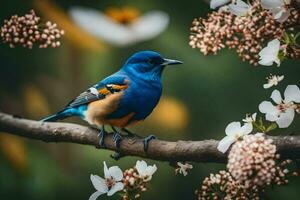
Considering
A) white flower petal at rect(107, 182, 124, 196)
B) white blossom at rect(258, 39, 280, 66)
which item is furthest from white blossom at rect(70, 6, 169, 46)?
white blossom at rect(258, 39, 280, 66)

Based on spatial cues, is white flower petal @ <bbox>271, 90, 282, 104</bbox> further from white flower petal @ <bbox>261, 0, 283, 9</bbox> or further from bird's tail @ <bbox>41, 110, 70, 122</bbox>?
bird's tail @ <bbox>41, 110, 70, 122</bbox>

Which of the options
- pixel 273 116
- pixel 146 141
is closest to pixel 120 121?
pixel 146 141

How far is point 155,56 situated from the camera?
1.42 metres

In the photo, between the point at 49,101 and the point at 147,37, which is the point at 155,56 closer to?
the point at 147,37

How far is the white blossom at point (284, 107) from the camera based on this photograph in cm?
104

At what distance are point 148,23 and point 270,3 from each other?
604 millimetres

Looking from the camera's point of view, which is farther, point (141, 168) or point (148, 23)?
point (148, 23)

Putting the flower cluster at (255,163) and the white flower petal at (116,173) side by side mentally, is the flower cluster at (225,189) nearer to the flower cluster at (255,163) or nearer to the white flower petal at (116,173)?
the flower cluster at (255,163)

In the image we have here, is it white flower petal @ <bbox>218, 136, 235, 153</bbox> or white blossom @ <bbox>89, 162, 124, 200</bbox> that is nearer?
white flower petal @ <bbox>218, 136, 235, 153</bbox>

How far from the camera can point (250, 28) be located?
1059 millimetres

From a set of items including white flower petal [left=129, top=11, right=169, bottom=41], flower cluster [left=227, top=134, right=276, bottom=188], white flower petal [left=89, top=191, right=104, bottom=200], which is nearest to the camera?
flower cluster [left=227, top=134, right=276, bottom=188]

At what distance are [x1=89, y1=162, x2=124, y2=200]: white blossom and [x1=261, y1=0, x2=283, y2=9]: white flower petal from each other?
0.49 meters

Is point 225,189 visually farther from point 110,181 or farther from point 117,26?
point 117,26

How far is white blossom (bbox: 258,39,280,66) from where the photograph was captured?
3.34 feet
